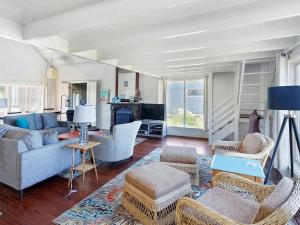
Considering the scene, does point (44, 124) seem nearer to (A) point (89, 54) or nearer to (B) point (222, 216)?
(A) point (89, 54)

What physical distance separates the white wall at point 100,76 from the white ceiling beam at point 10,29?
515 cm

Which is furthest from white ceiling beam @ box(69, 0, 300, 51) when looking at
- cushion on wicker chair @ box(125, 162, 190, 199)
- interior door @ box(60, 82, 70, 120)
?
interior door @ box(60, 82, 70, 120)

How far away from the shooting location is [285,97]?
2.25 m

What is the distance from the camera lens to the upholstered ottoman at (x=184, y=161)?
3088mm

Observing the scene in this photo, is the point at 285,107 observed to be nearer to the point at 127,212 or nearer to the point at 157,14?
the point at 157,14

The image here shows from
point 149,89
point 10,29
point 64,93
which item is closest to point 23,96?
point 64,93

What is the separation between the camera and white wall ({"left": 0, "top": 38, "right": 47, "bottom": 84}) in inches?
286

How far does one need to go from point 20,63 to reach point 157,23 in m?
7.51

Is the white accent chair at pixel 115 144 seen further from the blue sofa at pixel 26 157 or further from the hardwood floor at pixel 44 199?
the blue sofa at pixel 26 157

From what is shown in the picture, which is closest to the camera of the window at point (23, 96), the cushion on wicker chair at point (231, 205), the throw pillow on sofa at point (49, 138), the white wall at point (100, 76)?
the cushion on wicker chair at point (231, 205)

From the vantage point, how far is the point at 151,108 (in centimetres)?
704

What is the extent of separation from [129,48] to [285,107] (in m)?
2.92

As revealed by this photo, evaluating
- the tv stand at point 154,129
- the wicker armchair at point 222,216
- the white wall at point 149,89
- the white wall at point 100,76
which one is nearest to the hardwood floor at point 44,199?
the wicker armchair at point 222,216

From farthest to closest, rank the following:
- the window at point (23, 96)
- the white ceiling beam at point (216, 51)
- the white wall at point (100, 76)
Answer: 1. the white wall at point (100, 76)
2. the window at point (23, 96)
3. the white ceiling beam at point (216, 51)
